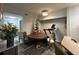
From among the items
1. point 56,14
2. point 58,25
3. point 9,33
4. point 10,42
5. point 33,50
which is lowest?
point 33,50

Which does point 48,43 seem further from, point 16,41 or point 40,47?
point 16,41

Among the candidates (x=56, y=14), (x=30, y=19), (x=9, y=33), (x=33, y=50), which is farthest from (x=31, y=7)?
(x=33, y=50)

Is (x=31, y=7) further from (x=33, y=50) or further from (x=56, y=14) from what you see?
(x=33, y=50)

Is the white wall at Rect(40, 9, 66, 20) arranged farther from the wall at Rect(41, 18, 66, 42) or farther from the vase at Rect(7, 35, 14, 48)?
the vase at Rect(7, 35, 14, 48)

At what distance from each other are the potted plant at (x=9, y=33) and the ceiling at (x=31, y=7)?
0.73ft

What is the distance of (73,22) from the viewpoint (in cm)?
161

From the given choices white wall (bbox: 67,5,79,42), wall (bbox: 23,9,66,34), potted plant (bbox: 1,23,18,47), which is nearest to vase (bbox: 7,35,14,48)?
potted plant (bbox: 1,23,18,47)

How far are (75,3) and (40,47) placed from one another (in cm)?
81

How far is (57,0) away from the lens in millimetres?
1593

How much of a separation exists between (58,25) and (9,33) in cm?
73

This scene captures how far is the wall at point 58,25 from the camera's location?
1634mm

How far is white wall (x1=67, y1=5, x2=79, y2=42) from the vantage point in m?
1.59

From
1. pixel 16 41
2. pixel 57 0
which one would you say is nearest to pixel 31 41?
pixel 16 41

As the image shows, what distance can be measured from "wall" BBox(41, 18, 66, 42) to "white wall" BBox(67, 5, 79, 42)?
0.07 m
